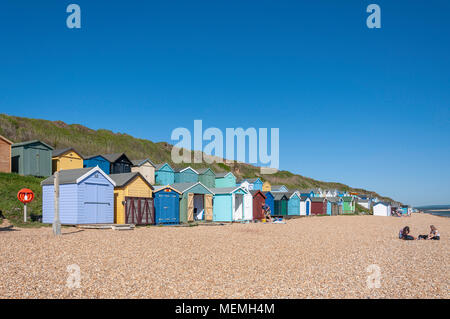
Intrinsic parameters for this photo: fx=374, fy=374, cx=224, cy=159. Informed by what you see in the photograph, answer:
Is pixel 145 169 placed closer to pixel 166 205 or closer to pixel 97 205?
pixel 166 205

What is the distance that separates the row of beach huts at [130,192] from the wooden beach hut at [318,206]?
17.3ft

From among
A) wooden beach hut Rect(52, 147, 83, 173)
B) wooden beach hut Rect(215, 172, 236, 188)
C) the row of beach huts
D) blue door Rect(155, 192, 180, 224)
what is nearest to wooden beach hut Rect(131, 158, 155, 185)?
the row of beach huts

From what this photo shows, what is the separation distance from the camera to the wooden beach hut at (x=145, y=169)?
39688mm

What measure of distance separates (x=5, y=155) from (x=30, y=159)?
2.16 m

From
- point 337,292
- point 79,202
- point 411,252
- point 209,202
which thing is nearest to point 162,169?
point 209,202

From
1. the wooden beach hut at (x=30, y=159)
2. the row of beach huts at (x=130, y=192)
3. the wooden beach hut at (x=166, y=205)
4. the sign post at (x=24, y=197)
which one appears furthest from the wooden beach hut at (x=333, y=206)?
the sign post at (x=24, y=197)

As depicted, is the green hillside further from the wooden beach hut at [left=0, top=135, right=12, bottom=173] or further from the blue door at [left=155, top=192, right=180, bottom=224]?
the blue door at [left=155, top=192, right=180, bottom=224]

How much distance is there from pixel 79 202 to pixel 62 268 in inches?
506

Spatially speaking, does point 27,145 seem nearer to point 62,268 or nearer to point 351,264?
point 62,268

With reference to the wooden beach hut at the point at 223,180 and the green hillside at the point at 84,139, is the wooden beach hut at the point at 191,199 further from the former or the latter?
the green hillside at the point at 84,139

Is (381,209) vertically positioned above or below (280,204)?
below

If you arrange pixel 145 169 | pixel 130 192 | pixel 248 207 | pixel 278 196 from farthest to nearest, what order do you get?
pixel 278 196 → pixel 145 169 → pixel 248 207 → pixel 130 192

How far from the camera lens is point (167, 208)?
27578 millimetres

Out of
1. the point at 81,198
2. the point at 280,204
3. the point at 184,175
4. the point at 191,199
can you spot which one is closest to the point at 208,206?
the point at 191,199
